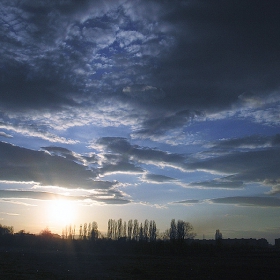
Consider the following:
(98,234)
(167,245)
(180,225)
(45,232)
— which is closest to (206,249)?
(167,245)

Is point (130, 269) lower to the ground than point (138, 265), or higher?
higher

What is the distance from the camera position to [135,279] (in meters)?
27.4

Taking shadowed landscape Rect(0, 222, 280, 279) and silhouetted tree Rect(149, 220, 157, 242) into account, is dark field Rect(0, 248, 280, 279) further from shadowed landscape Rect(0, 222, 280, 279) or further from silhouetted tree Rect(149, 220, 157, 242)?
silhouetted tree Rect(149, 220, 157, 242)

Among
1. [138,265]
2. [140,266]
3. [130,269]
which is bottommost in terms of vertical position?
[138,265]

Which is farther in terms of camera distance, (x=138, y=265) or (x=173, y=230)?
(x=173, y=230)

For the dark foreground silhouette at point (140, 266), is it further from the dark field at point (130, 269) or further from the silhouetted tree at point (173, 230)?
the silhouetted tree at point (173, 230)

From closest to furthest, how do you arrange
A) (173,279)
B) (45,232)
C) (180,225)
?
(173,279) → (180,225) → (45,232)

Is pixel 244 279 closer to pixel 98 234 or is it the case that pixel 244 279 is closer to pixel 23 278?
pixel 23 278

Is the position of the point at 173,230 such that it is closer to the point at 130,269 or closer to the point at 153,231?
the point at 153,231

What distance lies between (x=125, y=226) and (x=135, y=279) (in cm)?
14056

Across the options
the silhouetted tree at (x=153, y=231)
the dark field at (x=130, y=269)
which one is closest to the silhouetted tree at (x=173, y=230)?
the silhouetted tree at (x=153, y=231)

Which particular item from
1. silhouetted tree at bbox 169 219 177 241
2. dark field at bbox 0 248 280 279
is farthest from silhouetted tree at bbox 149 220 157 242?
dark field at bbox 0 248 280 279

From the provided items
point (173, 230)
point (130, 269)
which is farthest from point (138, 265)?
point (173, 230)

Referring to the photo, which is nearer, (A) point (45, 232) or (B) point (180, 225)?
(B) point (180, 225)
